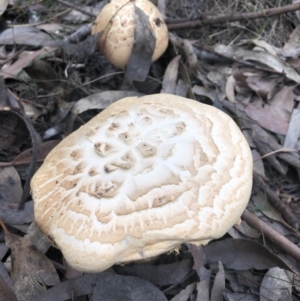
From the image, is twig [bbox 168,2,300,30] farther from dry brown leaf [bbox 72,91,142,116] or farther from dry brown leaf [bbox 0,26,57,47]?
dry brown leaf [bbox 0,26,57,47]

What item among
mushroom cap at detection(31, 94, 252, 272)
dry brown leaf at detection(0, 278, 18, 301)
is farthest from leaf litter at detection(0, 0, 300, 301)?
mushroom cap at detection(31, 94, 252, 272)

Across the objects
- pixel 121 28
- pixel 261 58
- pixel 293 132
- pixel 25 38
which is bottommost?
pixel 293 132

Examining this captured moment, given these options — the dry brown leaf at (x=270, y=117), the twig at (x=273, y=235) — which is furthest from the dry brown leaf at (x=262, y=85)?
the twig at (x=273, y=235)

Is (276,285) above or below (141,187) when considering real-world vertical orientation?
below

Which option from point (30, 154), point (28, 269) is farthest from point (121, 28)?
point (28, 269)

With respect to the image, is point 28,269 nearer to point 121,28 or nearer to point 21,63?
point 21,63
